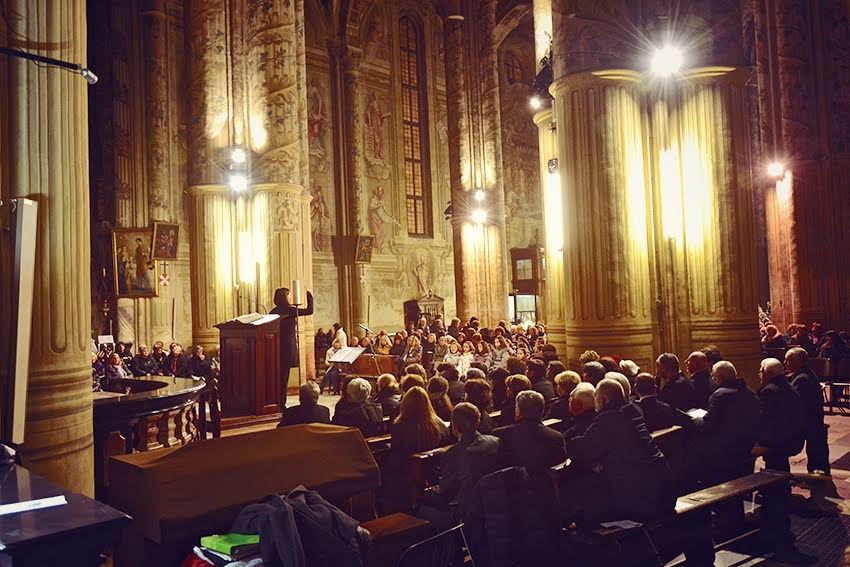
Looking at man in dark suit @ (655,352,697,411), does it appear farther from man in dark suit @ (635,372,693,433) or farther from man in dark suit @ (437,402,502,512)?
man in dark suit @ (437,402,502,512)

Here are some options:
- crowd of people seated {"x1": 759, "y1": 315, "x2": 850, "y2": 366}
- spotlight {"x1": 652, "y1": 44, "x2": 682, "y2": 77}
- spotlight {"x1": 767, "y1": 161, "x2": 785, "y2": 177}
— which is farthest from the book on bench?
spotlight {"x1": 767, "y1": 161, "x2": 785, "y2": 177}

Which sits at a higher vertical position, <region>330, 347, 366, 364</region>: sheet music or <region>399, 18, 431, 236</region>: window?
<region>399, 18, 431, 236</region>: window

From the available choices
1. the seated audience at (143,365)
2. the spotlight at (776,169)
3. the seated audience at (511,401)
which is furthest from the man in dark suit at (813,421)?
the spotlight at (776,169)

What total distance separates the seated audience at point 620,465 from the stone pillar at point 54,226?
3.18 metres

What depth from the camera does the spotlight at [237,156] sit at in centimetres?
1384

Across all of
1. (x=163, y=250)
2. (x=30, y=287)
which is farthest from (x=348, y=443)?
(x=163, y=250)

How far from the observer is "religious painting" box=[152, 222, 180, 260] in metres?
16.4

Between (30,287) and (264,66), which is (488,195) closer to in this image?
(264,66)

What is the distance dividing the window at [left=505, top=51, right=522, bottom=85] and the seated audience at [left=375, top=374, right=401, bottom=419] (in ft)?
78.5

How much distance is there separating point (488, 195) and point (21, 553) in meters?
21.5

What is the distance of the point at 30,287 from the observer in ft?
12.7

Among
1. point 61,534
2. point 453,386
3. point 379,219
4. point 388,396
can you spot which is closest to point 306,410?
point 388,396

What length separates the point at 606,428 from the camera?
4.23 meters

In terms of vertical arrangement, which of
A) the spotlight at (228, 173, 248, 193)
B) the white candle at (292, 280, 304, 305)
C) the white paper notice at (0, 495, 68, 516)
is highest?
the spotlight at (228, 173, 248, 193)
